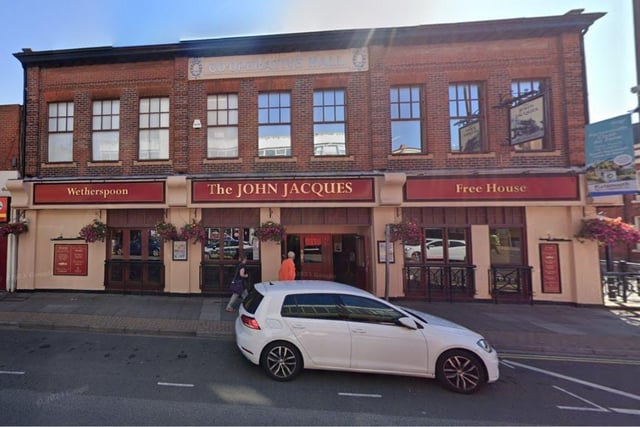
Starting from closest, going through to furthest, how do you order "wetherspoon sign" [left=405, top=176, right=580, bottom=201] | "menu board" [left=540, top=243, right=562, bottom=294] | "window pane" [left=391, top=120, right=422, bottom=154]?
1. "wetherspoon sign" [left=405, top=176, right=580, bottom=201]
2. "menu board" [left=540, top=243, right=562, bottom=294]
3. "window pane" [left=391, top=120, right=422, bottom=154]

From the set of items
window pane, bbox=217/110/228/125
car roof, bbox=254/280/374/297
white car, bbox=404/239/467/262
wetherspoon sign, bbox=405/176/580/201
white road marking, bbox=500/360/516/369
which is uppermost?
window pane, bbox=217/110/228/125

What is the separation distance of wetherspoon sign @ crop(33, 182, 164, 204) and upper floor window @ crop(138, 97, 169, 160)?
130 centimetres

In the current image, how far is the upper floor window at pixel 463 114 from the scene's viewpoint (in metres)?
10.1

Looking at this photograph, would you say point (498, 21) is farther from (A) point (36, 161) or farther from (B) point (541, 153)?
(A) point (36, 161)

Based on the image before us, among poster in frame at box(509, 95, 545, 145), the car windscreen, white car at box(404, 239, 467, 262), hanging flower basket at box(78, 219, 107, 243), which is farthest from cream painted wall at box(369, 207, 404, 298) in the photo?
hanging flower basket at box(78, 219, 107, 243)

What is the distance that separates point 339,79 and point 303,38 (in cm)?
183

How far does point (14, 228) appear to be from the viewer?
33.7 ft

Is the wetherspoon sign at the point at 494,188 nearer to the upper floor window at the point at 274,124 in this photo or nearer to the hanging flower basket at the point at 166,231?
the upper floor window at the point at 274,124

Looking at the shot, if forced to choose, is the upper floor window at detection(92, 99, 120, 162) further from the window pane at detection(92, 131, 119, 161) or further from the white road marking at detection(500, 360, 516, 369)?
the white road marking at detection(500, 360, 516, 369)

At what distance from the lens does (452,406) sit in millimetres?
4148

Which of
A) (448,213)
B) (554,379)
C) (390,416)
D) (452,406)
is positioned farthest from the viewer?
(448,213)

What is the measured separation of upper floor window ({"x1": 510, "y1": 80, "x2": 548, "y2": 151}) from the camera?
8.68m

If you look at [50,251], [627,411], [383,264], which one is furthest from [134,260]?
[627,411]

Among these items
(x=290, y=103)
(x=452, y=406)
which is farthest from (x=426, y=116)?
(x=452, y=406)
